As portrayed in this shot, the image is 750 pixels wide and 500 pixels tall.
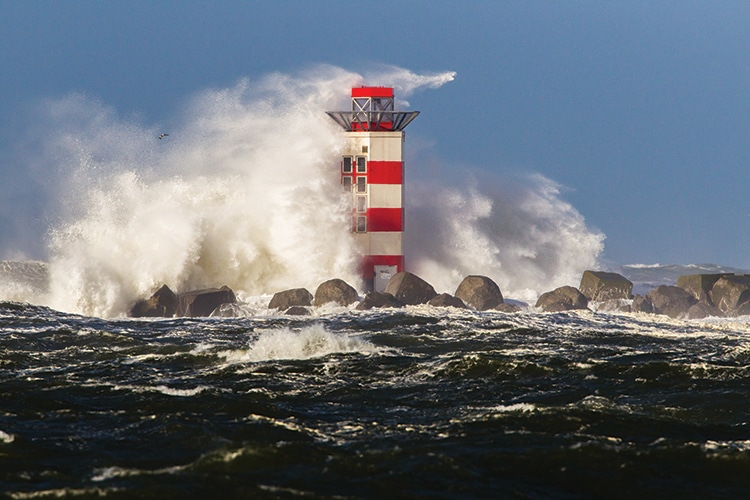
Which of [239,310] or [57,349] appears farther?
[239,310]

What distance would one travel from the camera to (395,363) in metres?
12.7

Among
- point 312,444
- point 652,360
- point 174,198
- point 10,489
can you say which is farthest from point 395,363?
point 174,198

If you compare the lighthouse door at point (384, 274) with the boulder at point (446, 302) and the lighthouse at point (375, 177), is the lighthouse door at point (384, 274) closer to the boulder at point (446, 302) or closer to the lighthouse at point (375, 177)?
the lighthouse at point (375, 177)

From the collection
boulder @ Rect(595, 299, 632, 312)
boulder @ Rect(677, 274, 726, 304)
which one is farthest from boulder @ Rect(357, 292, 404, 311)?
boulder @ Rect(677, 274, 726, 304)

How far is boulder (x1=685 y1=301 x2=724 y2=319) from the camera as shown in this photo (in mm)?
24939

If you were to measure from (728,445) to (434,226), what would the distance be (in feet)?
73.7

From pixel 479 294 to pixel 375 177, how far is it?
4.54 meters

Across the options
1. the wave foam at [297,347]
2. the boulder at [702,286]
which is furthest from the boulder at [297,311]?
the boulder at [702,286]

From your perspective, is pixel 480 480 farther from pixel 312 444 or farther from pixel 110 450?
pixel 110 450

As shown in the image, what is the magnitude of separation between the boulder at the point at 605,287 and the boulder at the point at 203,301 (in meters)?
10.3

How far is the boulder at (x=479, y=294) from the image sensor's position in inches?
956

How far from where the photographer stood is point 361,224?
26.3 meters

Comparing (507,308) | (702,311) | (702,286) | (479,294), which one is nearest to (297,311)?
(479,294)

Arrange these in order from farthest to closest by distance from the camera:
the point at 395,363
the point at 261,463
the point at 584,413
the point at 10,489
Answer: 1. the point at 395,363
2. the point at 584,413
3. the point at 261,463
4. the point at 10,489
